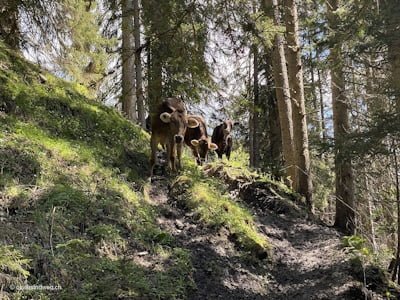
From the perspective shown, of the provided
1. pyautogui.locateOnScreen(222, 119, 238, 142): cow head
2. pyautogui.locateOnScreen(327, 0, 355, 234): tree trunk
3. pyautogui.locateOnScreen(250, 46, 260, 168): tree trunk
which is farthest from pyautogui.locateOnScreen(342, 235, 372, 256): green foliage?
pyautogui.locateOnScreen(250, 46, 260, 168): tree trunk

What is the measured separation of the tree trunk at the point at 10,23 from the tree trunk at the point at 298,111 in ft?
21.9

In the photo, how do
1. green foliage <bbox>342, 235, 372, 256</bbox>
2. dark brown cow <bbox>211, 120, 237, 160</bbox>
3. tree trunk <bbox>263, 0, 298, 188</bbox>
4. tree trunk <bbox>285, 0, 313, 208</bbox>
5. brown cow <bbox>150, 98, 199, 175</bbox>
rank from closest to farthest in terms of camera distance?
1. green foliage <bbox>342, 235, 372, 256</bbox>
2. brown cow <bbox>150, 98, 199, 175</bbox>
3. tree trunk <bbox>285, 0, 313, 208</bbox>
4. tree trunk <bbox>263, 0, 298, 188</bbox>
5. dark brown cow <bbox>211, 120, 237, 160</bbox>

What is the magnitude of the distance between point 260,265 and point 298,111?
6.00 m

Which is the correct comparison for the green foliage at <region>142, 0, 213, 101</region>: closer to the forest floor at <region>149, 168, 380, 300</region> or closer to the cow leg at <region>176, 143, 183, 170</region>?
the cow leg at <region>176, 143, 183, 170</region>

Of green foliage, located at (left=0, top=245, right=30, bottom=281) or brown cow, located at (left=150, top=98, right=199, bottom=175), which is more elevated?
brown cow, located at (left=150, top=98, right=199, bottom=175)

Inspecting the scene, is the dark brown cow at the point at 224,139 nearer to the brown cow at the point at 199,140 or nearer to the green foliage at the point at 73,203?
the brown cow at the point at 199,140

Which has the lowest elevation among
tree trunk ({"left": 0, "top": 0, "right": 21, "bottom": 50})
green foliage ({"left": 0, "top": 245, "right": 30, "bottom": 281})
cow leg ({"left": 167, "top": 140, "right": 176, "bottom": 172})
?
green foliage ({"left": 0, "top": 245, "right": 30, "bottom": 281})

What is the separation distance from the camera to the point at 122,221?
21.4 ft

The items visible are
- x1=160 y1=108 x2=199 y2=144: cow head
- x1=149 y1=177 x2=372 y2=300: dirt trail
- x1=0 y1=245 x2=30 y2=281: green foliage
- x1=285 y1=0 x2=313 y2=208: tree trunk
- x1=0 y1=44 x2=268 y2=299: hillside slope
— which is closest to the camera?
x1=0 y1=245 x2=30 y2=281: green foliage

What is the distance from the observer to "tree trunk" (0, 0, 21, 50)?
356 inches

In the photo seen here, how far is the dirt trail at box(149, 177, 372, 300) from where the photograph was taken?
641 cm

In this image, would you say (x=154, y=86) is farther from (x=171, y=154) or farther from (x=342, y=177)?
(x=342, y=177)

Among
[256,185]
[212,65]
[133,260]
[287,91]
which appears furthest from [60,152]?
[287,91]

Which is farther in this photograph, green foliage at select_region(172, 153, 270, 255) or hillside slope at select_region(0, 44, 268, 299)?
green foliage at select_region(172, 153, 270, 255)
